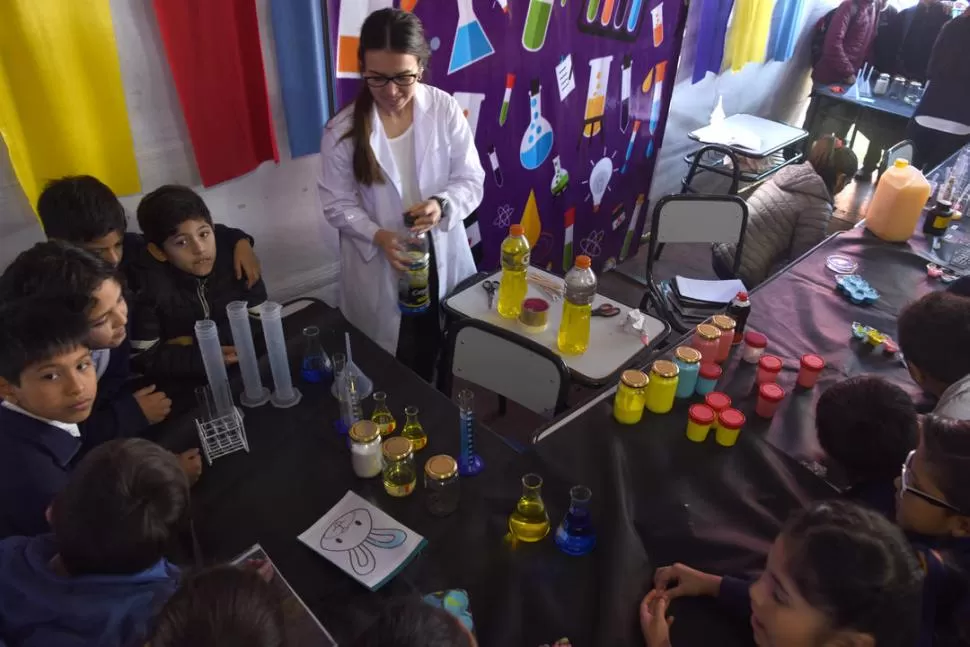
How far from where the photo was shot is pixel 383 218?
2.19 m

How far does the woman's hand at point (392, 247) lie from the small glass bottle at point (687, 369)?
86 centimetres

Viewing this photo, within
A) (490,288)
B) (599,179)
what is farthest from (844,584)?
(599,179)

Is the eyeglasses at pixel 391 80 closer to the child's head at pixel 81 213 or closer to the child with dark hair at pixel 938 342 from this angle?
the child's head at pixel 81 213

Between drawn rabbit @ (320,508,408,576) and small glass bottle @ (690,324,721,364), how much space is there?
993 mm

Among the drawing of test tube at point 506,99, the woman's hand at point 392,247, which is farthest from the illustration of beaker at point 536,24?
the woman's hand at point 392,247

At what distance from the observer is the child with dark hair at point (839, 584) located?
3.10 feet

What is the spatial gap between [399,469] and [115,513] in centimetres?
55

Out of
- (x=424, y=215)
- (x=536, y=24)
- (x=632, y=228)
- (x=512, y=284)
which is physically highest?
(x=536, y=24)

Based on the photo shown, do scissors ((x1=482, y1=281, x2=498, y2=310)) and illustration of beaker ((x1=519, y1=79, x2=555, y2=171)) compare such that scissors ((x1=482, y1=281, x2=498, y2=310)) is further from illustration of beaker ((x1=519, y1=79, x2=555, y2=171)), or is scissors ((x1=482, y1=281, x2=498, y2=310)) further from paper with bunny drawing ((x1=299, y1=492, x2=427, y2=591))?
illustration of beaker ((x1=519, y1=79, x2=555, y2=171))

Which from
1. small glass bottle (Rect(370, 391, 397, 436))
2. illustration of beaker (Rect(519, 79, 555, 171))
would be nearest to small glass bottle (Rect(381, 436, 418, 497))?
small glass bottle (Rect(370, 391, 397, 436))

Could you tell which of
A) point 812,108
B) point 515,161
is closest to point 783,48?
point 812,108

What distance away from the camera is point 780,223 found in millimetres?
2883

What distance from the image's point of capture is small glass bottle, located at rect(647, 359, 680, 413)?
62.8 inches

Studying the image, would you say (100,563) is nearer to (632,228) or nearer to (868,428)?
(868,428)
